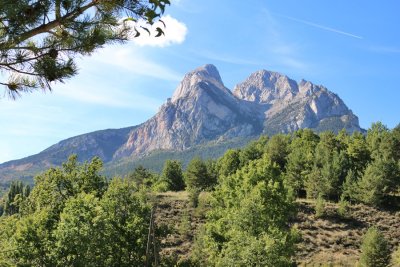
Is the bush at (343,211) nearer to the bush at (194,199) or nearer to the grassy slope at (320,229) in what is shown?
the grassy slope at (320,229)

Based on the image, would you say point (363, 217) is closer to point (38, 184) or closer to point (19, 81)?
point (38, 184)

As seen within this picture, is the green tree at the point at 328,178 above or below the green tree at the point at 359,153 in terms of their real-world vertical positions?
below

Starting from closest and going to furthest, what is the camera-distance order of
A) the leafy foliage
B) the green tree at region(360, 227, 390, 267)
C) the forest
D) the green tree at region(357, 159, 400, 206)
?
the leafy foliage
the forest
the green tree at region(360, 227, 390, 267)
the green tree at region(357, 159, 400, 206)

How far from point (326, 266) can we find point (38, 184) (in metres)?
27.9

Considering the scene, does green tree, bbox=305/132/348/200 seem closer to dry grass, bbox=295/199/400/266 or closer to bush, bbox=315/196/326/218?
dry grass, bbox=295/199/400/266

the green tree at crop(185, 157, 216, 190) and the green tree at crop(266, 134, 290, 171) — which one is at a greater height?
the green tree at crop(266, 134, 290, 171)

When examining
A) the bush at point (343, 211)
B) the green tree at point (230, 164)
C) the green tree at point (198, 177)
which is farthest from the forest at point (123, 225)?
the green tree at point (230, 164)

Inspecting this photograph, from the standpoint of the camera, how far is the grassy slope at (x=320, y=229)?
46.0 metres

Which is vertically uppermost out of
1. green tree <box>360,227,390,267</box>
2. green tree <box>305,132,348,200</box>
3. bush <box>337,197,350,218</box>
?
green tree <box>305,132,348,200</box>

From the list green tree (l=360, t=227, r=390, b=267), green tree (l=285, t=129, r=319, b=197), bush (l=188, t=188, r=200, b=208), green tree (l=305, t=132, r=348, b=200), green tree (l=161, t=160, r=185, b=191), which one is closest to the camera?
green tree (l=360, t=227, r=390, b=267)

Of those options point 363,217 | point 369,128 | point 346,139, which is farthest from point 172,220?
point 369,128

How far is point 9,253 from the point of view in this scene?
24.7 metres

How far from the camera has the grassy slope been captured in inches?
1812

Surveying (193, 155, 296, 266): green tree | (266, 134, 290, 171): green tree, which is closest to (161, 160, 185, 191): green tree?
(266, 134, 290, 171): green tree
